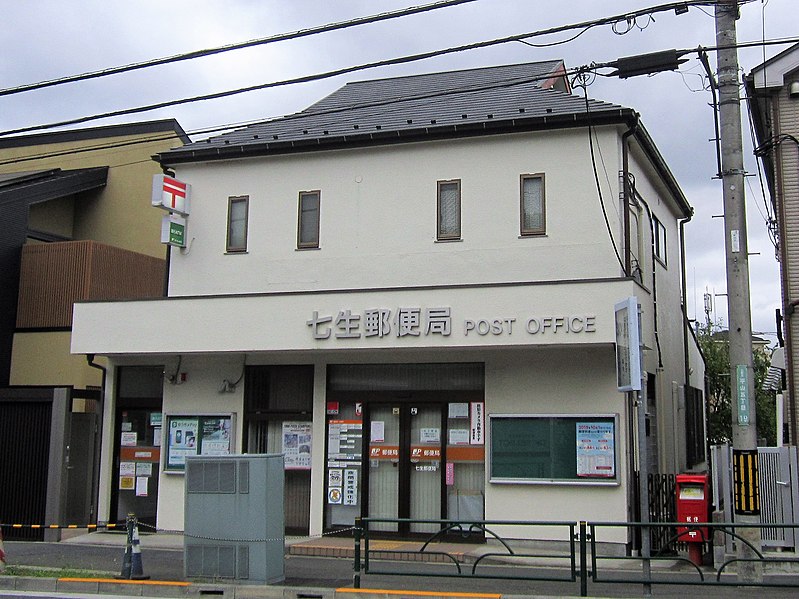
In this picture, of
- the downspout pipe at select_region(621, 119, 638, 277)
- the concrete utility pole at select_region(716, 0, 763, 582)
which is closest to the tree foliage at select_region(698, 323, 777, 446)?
the downspout pipe at select_region(621, 119, 638, 277)

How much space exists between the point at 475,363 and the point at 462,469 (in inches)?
72.7

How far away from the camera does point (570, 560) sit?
13.1 metres

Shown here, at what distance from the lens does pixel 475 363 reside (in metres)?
15.8

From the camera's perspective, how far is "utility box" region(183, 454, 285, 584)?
39.8 ft

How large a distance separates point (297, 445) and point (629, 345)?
7.95 m

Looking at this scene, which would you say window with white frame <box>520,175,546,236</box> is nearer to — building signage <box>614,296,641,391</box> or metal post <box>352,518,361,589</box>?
building signage <box>614,296,641,391</box>

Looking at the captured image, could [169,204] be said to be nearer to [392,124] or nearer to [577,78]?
[392,124]

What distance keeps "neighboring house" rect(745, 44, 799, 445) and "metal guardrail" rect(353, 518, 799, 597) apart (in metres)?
3.37

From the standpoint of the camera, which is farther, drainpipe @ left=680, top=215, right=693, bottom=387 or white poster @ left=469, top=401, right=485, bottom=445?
drainpipe @ left=680, top=215, right=693, bottom=387

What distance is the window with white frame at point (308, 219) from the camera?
1744 centimetres

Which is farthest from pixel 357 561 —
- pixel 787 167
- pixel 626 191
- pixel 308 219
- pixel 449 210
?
pixel 787 167

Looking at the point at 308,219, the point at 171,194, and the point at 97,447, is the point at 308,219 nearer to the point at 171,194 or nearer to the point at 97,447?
the point at 171,194

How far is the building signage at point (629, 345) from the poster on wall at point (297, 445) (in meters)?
7.39

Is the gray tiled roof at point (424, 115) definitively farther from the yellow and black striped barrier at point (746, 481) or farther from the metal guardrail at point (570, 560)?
the metal guardrail at point (570, 560)
